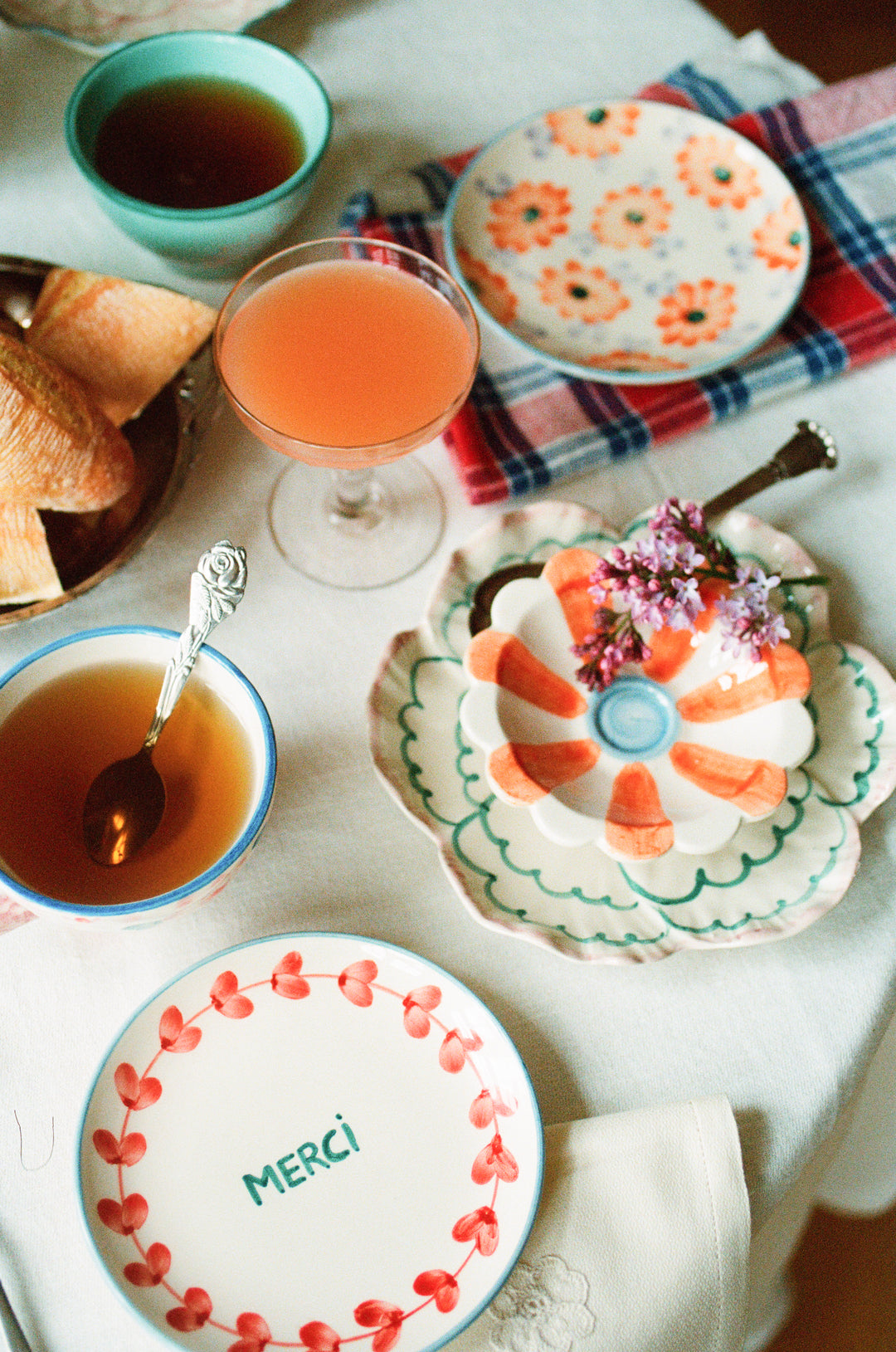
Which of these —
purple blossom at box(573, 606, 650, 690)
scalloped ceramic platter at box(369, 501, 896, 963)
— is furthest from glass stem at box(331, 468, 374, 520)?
purple blossom at box(573, 606, 650, 690)

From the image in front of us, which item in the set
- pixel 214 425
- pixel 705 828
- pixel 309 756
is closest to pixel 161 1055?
pixel 309 756

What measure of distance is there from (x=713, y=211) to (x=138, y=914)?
2.39 feet

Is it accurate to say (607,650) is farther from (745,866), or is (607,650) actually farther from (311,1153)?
(311,1153)

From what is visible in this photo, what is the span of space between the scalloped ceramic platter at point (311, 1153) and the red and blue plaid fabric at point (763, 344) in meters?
0.37

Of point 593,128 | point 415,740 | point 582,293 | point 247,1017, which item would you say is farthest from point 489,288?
point 247,1017

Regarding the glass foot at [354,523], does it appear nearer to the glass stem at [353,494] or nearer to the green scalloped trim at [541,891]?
the glass stem at [353,494]

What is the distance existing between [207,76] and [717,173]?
0.42 metres

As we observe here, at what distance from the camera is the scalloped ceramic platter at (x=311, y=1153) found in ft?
1.61

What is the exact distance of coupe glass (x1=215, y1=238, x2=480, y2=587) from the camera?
63cm

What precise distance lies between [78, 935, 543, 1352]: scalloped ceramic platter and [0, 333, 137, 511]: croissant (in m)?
0.30

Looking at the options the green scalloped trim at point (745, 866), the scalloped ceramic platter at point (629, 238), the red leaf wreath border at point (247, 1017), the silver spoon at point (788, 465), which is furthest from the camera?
the scalloped ceramic platter at point (629, 238)

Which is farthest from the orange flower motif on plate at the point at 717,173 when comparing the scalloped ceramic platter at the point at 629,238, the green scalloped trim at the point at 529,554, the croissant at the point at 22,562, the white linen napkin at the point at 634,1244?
the white linen napkin at the point at 634,1244

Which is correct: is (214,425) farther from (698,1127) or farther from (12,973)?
(698,1127)

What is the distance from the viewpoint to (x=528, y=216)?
0.86m
